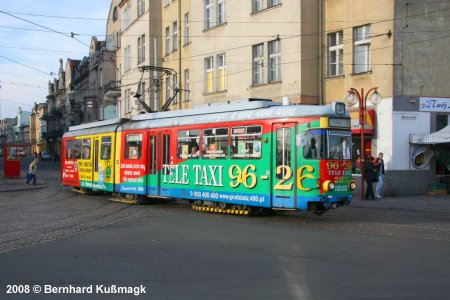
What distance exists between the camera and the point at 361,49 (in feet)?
75.4

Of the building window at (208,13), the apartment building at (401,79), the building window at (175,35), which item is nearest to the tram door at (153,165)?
the apartment building at (401,79)

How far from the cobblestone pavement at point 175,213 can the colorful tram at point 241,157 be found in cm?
62

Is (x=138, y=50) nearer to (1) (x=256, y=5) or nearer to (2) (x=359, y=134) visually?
(1) (x=256, y=5)

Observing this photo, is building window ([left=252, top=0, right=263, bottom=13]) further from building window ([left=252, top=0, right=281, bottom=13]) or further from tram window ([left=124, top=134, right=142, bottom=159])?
tram window ([left=124, top=134, right=142, bottom=159])

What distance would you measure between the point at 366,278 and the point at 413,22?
16827 millimetres

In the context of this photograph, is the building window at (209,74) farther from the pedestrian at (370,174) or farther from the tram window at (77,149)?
the pedestrian at (370,174)

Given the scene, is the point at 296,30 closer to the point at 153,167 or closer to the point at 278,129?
the point at 153,167

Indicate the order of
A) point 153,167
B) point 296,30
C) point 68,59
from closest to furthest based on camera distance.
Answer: point 153,167 < point 296,30 < point 68,59

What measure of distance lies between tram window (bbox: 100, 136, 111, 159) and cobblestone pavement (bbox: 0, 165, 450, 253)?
1765mm

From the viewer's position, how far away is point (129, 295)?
674cm

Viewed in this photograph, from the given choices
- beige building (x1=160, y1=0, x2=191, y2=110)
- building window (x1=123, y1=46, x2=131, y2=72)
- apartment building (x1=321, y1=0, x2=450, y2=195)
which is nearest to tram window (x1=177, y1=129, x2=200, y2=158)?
apartment building (x1=321, y1=0, x2=450, y2=195)

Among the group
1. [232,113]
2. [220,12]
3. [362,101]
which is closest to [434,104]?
[362,101]

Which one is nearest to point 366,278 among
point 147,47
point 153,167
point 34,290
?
point 34,290

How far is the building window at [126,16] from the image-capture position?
47281 millimetres
